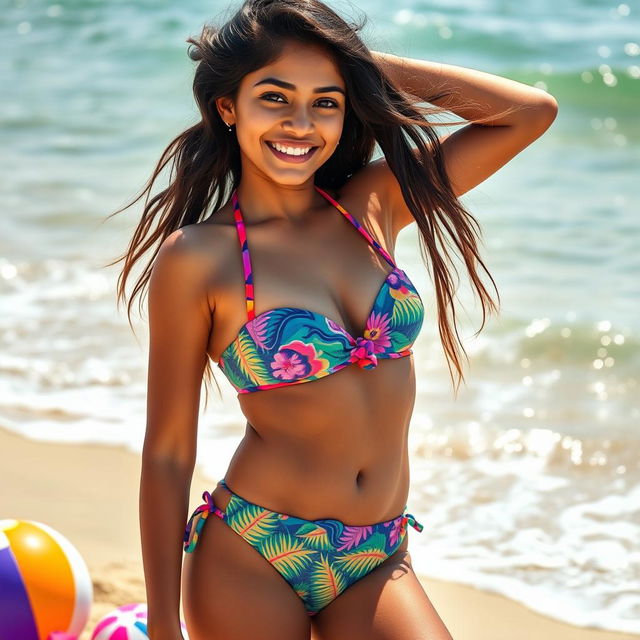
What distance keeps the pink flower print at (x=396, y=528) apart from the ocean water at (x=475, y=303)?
5.02 feet

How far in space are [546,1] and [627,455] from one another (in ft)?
37.2

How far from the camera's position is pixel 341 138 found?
3.22 meters

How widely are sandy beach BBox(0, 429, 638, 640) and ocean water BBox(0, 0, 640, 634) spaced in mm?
102

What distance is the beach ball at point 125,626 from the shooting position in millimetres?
3482

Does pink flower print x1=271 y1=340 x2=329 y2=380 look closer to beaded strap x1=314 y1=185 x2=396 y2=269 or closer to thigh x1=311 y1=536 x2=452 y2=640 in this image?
beaded strap x1=314 y1=185 x2=396 y2=269

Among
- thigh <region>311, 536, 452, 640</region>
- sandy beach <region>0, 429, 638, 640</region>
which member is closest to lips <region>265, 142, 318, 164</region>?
thigh <region>311, 536, 452, 640</region>

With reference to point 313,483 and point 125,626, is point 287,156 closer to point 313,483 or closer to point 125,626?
point 313,483

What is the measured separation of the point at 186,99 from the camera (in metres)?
12.9

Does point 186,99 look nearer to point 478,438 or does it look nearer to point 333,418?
point 478,438

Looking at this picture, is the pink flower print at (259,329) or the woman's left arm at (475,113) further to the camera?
the woman's left arm at (475,113)

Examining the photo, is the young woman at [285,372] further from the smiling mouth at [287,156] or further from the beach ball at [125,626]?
the beach ball at [125,626]

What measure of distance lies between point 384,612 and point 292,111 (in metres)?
1.25

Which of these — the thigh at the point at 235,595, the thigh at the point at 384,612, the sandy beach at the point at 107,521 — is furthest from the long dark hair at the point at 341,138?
the sandy beach at the point at 107,521

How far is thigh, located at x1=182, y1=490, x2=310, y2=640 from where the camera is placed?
2.78 m
